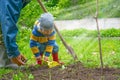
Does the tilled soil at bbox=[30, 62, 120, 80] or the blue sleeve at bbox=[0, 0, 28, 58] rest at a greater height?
Result: the blue sleeve at bbox=[0, 0, 28, 58]

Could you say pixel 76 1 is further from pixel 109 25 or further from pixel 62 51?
pixel 62 51

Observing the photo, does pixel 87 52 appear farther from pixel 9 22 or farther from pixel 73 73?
pixel 9 22

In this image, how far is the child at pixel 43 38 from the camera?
5.72 m

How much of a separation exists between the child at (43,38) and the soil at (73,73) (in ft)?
0.79

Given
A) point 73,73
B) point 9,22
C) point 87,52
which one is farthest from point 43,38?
point 87,52

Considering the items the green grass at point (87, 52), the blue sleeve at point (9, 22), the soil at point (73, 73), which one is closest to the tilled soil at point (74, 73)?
the soil at point (73, 73)

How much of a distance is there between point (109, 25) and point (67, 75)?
5.89m

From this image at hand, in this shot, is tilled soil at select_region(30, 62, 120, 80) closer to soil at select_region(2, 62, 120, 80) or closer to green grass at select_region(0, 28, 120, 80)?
soil at select_region(2, 62, 120, 80)

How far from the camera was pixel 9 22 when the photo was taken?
5.52m

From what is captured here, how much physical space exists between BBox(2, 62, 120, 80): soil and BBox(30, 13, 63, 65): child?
9.5 inches

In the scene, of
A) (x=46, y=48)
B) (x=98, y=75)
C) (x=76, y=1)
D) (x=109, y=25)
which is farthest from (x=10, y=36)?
(x=76, y=1)

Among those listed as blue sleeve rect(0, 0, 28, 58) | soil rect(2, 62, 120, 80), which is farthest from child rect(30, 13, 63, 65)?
blue sleeve rect(0, 0, 28, 58)

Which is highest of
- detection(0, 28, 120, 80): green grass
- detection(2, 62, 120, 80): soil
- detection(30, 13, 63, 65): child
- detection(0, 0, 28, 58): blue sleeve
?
detection(0, 0, 28, 58): blue sleeve

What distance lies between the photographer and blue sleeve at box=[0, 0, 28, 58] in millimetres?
5496
